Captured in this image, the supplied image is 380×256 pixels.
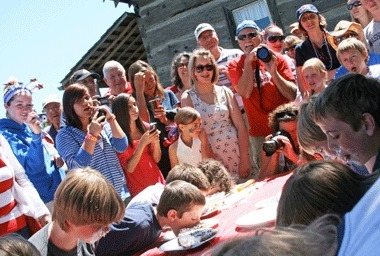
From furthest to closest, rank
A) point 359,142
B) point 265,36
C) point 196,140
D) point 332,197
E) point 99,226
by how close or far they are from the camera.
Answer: point 265,36 → point 196,140 → point 99,226 → point 359,142 → point 332,197

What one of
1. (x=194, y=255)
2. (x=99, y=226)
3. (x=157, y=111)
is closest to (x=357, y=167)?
(x=194, y=255)

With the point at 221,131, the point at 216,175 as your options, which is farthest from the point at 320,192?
the point at 221,131

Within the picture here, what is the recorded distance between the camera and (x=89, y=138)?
3.27 meters

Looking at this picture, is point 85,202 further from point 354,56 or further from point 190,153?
point 354,56

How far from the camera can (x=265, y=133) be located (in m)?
4.19

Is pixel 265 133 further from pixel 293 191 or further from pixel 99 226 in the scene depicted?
pixel 293 191

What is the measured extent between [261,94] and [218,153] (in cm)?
69

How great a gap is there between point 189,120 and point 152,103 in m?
0.58

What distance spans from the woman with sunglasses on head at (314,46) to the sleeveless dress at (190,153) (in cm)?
113

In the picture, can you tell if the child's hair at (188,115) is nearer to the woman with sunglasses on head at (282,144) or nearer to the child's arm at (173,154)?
the child's arm at (173,154)

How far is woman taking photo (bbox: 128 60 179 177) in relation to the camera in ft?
13.9

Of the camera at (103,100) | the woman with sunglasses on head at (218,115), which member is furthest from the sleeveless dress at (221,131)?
the camera at (103,100)

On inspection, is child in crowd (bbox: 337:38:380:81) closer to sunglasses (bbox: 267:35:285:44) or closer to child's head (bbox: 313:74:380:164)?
child's head (bbox: 313:74:380:164)

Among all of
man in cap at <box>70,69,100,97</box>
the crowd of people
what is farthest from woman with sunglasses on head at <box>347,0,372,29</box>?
man in cap at <box>70,69,100,97</box>
